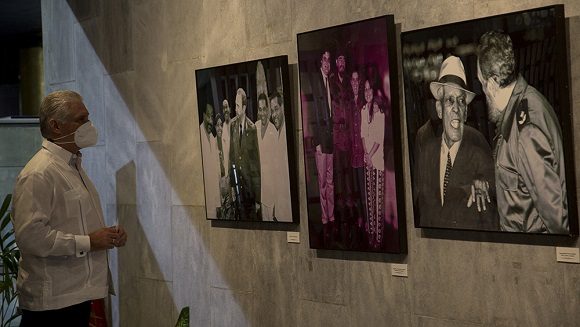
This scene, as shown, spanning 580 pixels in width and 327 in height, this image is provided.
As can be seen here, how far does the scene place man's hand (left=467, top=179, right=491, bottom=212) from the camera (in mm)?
4805

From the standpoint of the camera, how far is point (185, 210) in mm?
7105

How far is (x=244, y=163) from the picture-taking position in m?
6.36

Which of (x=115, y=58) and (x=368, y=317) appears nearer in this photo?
(x=368, y=317)

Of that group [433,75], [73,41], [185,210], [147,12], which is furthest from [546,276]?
[73,41]

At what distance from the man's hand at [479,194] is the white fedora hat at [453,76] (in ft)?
1.48

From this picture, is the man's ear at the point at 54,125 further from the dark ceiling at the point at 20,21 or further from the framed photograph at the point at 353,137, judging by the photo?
the dark ceiling at the point at 20,21

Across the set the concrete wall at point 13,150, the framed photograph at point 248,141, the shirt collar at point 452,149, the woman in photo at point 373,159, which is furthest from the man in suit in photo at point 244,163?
the concrete wall at point 13,150

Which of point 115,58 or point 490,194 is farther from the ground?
point 115,58

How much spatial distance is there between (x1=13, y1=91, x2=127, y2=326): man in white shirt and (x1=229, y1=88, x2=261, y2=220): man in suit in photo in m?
1.16

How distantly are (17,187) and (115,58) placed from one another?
263cm

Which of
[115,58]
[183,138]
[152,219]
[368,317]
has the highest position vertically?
[115,58]

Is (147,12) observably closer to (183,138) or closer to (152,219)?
(183,138)

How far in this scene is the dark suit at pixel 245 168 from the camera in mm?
6281

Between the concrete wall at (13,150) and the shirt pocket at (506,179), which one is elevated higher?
the concrete wall at (13,150)
